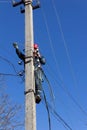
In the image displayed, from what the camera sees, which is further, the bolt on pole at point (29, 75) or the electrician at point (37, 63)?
the electrician at point (37, 63)

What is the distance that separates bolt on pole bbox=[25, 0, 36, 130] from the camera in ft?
30.1

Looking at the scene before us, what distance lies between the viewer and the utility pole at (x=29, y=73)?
9180 mm

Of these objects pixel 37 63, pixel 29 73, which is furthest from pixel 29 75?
pixel 37 63

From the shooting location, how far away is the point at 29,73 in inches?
386

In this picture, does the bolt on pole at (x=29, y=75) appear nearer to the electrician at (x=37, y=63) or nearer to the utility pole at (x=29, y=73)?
the utility pole at (x=29, y=73)

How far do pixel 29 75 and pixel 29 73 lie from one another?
0.05 metres

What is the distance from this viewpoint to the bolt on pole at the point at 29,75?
9.17 m

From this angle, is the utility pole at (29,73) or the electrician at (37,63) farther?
the electrician at (37,63)

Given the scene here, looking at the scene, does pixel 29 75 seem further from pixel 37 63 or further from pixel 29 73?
pixel 37 63

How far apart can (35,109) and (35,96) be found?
0.47m

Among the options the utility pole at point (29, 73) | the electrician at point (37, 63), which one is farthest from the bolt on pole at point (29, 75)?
the electrician at point (37, 63)

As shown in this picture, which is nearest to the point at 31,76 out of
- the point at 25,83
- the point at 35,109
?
the point at 25,83

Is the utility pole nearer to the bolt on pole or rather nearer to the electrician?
the bolt on pole

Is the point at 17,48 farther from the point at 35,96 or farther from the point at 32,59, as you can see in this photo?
the point at 35,96
